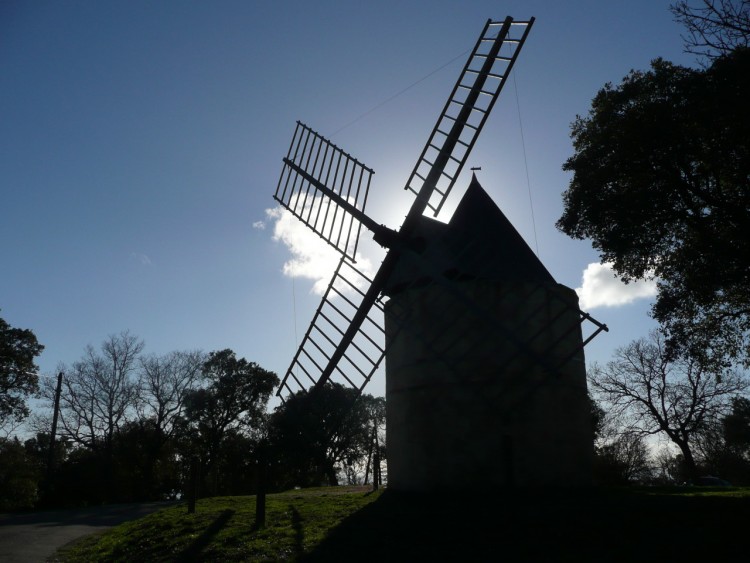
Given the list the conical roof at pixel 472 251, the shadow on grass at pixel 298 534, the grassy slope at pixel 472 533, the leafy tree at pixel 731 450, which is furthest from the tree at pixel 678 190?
the leafy tree at pixel 731 450

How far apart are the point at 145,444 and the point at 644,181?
37.4m

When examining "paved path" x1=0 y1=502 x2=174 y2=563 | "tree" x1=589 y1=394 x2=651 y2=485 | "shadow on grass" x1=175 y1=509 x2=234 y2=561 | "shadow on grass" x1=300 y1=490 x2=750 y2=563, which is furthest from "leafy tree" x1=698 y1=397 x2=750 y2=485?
"paved path" x1=0 y1=502 x2=174 y2=563

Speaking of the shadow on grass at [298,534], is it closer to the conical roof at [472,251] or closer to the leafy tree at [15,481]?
the conical roof at [472,251]

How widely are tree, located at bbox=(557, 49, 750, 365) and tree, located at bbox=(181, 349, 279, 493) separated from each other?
1305 inches

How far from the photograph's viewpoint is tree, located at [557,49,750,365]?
13820mm

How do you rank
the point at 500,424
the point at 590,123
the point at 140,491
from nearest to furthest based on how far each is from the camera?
1. the point at 500,424
2. the point at 590,123
3. the point at 140,491

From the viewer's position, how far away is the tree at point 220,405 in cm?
4178

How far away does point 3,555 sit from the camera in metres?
11.3

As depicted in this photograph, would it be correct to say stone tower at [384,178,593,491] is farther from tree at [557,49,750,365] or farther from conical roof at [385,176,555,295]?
tree at [557,49,750,365]

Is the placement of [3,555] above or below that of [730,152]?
below

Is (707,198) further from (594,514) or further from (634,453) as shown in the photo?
(634,453)

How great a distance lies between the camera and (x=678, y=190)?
15375mm

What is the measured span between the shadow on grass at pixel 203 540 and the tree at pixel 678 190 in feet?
43.2

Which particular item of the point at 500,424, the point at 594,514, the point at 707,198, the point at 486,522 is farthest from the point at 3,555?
the point at 707,198
